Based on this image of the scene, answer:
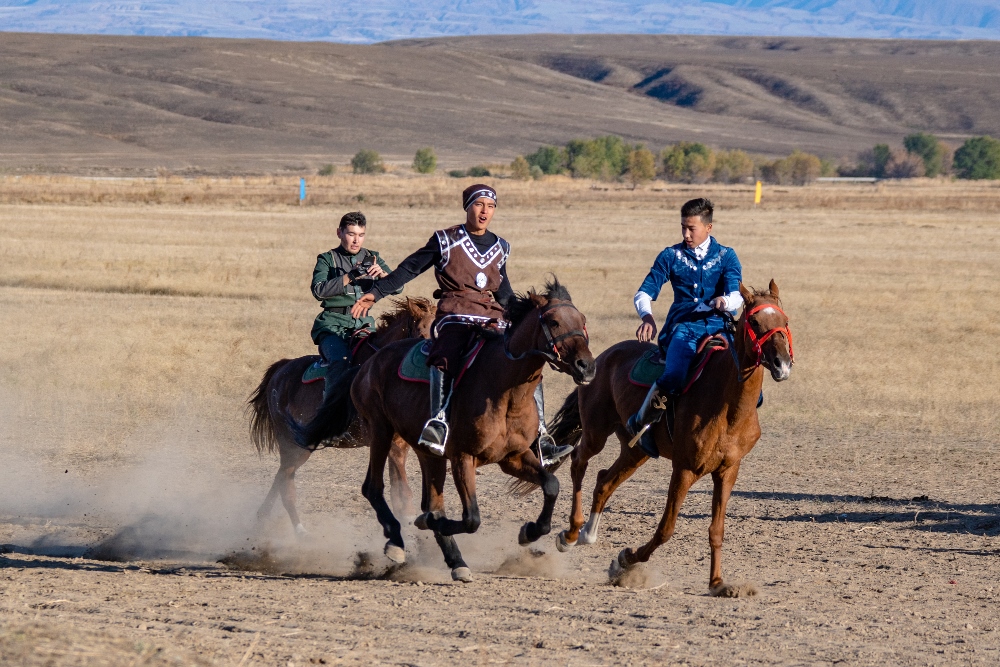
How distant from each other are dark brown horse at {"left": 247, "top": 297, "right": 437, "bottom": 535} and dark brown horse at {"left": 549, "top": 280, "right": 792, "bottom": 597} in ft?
4.94

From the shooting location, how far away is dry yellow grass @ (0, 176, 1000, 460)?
564 inches

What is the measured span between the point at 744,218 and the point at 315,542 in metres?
38.8

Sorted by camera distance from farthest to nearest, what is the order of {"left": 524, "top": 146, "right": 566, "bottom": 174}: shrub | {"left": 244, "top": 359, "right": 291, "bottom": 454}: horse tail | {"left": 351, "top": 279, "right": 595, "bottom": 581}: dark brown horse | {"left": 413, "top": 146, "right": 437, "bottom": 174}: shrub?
{"left": 413, "top": 146, "right": 437, "bottom": 174}: shrub → {"left": 524, "top": 146, "right": 566, "bottom": 174}: shrub → {"left": 244, "top": 359, "right": 291, "bottom": 454}: horse tail → {"left": 351, "top": 279, "right": 595, "bottom": 581}: dark brown horse

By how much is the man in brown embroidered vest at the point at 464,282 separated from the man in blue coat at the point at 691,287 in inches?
31.0

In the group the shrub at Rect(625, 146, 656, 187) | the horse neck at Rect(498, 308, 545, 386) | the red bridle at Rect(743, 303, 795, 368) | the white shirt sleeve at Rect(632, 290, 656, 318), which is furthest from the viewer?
the shrub at Rect(625, 146, 656, 187)

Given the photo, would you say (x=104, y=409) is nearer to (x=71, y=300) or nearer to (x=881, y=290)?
(x=71, y=300)

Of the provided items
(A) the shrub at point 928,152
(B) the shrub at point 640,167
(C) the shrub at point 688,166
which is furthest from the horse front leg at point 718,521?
(A) the shrub at point 928,152

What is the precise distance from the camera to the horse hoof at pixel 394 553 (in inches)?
298

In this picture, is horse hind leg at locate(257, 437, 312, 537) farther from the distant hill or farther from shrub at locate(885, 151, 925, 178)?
shrub at locate(885, 151, 925, 178)

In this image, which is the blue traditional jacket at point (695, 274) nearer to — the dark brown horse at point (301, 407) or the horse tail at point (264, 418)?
the dark brown horse at point (301, 407)

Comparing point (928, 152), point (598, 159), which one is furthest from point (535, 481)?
point (928, 152)

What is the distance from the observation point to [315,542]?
29.0 feet

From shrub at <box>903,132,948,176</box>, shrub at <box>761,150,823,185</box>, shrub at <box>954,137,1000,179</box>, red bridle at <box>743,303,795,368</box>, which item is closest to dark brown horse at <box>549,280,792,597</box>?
red bridle at <box>743,303,795,368</box>

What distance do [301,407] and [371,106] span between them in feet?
478
